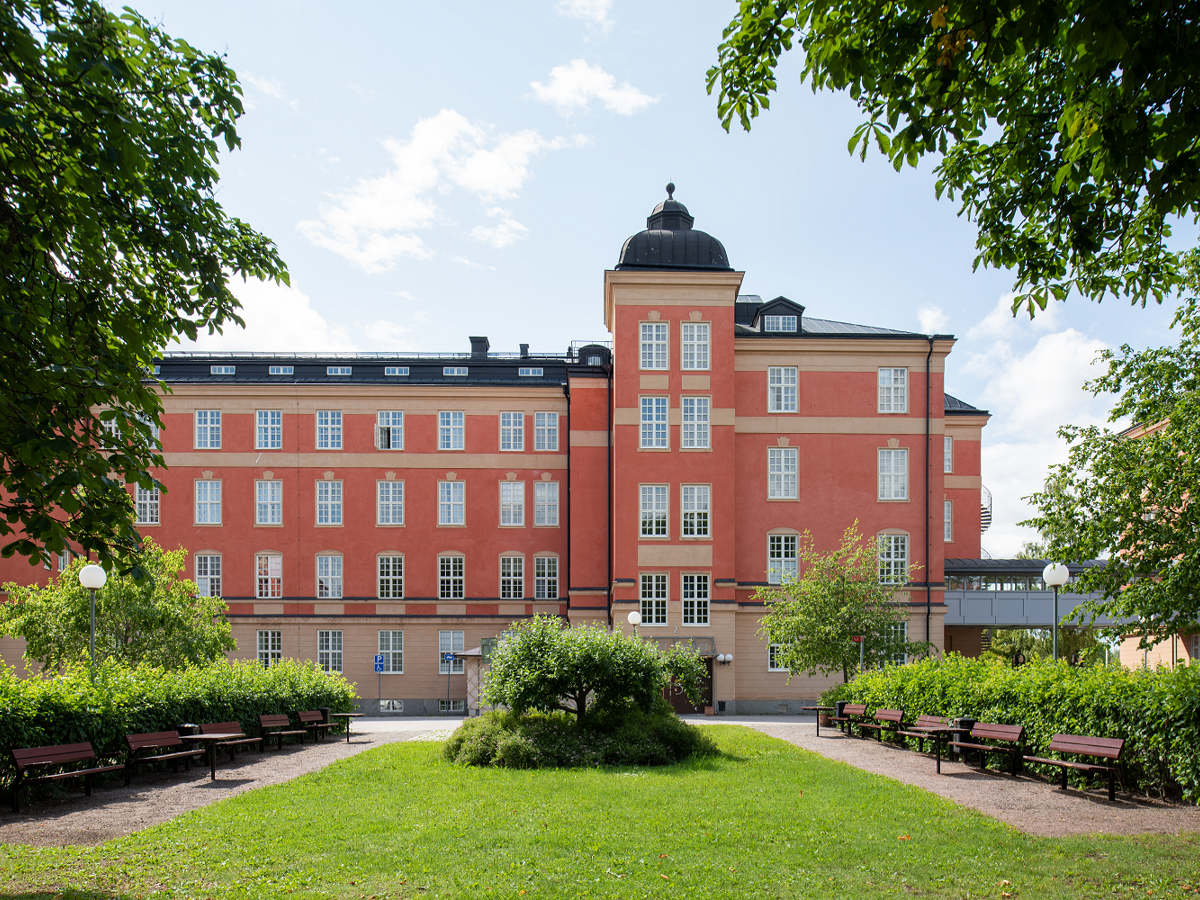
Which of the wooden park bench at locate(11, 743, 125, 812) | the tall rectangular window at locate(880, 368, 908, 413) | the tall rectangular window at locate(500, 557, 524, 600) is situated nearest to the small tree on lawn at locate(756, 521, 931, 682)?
the tall rectangular window at locate(880, 368, 908, 413)

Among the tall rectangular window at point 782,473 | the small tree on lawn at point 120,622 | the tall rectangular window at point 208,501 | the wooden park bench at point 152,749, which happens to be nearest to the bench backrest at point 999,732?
the wooden park bench at point 152,749

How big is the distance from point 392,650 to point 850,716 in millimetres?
22594

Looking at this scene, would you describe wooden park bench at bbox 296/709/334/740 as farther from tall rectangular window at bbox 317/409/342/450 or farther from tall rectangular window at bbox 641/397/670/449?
tall rectangular window at bbox 317/409/342/450

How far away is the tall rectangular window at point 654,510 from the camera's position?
37.2 meters

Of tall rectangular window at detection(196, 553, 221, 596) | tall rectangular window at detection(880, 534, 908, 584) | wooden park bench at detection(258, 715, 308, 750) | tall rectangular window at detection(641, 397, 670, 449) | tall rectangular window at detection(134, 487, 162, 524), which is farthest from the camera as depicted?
tall rectangular window at detection(134, 487, 162, 524)

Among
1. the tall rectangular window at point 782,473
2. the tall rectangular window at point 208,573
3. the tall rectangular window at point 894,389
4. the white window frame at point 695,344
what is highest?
the white window frame at point 695,344

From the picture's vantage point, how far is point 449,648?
1607 inches

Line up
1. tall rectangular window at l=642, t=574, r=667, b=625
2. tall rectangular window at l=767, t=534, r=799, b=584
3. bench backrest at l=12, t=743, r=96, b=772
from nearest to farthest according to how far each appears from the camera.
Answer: bench backrest at l=12, t=743, r=96, b=772, tall rectangular window at l=642, t=574, r=667, b=625, tall rectangular window at l=767, t=534, r=799, b=584

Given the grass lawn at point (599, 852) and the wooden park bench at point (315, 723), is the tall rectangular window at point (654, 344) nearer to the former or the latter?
the wooden park bench at point (315, 723)

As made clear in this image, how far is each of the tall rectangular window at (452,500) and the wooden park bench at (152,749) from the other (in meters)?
24.4

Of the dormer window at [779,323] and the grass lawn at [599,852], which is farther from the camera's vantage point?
the dormer window at [779,323]

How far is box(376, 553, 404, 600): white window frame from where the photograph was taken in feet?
135

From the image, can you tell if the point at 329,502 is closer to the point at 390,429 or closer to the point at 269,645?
the point at 390,429

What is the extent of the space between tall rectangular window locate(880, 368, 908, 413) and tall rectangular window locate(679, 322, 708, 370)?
7.50 meters
